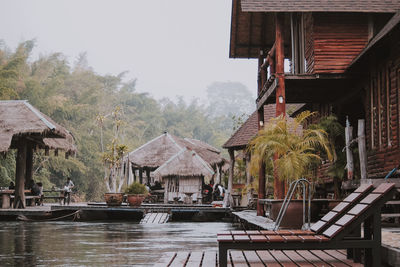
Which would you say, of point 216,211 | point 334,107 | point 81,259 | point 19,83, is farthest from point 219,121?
point 81,259

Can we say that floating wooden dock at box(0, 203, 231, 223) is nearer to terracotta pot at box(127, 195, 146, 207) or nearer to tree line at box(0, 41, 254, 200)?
terracotta pot at box(127, 195, 146, 207)

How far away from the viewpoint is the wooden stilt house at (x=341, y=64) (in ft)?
38.8

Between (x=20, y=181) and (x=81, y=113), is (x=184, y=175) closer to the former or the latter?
(x=20, y=181)

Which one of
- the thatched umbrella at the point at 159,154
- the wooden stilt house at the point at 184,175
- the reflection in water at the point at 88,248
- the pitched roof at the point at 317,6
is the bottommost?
the reflection in water at the point at 88,248

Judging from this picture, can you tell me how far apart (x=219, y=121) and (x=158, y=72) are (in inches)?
2469

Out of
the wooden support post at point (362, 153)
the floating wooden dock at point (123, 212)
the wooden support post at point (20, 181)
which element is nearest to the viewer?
the wooden support post at point (362, 153)

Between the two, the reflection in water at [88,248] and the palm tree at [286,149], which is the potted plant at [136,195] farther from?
the palm tree at [286,149]

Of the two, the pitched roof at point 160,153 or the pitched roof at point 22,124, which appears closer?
the pitched roof at point 22,124

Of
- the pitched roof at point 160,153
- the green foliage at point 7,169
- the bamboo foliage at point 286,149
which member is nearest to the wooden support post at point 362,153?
the bamboo foliage at point 286,149

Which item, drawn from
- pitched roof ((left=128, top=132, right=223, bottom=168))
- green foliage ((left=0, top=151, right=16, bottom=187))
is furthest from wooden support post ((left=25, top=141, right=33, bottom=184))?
pitched roof ((left=128, top=132, right=223, bottom=168))

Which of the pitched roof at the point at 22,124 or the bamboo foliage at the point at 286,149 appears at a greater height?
the pitched roof at the point at 22,124

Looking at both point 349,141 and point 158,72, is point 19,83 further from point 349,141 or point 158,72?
point 158,72

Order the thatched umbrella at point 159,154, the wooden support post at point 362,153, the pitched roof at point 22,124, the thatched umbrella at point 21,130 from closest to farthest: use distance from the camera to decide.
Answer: the wooden support post at point 362,153 → the pitched roof at point 22,124 → the thatched umbrella at point 21,130 → the thatched umbrella at point 159,154

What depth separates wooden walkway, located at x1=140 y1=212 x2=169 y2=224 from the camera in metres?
19.4
